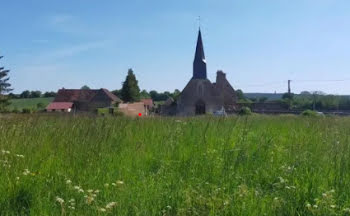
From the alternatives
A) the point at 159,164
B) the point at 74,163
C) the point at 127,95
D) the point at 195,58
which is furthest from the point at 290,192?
the point at 127,95

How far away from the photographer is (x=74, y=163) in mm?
4055

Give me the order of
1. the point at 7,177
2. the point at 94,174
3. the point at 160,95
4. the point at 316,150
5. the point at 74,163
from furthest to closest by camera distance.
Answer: the point at 160,95 < the point at 316,150 < the point at 74,163 < the point at 94,174 < the point at 7,177

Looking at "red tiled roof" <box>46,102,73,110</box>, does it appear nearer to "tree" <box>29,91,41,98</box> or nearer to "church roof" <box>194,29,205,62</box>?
"church roof" <box>194,29,205,62</box>

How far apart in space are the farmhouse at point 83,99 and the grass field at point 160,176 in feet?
189

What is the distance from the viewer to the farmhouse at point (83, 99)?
6362cm

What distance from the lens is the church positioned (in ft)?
184

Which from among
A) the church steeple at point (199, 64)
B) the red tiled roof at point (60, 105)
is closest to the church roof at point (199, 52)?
the church steeple at point (199, 64)

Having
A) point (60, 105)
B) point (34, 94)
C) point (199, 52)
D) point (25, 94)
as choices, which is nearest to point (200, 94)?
point (199, 52)

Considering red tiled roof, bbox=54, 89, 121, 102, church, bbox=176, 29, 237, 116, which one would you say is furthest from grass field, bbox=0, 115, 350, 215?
red tiled roof, bbox=54, 89, 121, 102

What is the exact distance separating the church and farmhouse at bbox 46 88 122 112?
522 inches

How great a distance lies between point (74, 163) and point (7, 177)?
29.6 inches

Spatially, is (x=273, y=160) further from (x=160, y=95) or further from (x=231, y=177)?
(x=160, y=95)

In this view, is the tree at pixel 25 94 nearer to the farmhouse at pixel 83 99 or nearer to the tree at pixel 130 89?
the farmhouse at pixel 83 99

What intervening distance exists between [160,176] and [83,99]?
6711 cm
